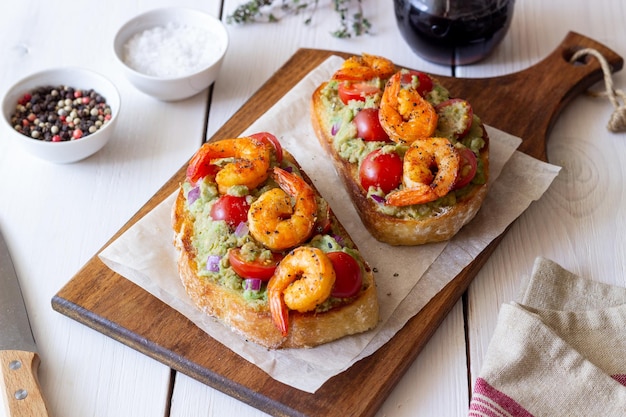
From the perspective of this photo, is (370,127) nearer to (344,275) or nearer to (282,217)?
(282,217)


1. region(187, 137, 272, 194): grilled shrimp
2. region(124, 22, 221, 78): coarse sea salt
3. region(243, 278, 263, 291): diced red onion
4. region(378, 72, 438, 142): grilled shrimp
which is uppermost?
region(378, 72, 438, 142): grilled shrimp

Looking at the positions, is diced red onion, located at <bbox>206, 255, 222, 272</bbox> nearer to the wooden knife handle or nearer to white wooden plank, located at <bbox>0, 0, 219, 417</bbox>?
white wooden plank, located at <bbox>0, 0, 219, 417</bbox>

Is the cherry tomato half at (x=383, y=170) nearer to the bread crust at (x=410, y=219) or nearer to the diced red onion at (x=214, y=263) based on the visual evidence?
the bread crust at (x=410, y=219)

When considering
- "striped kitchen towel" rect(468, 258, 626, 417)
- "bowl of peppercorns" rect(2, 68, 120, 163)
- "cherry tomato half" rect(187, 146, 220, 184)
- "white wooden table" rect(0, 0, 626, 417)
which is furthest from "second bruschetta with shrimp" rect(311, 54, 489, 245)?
"bowl of peppercorns" rect(2, 68, 120, 163)

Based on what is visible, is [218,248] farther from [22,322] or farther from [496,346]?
[496,346]

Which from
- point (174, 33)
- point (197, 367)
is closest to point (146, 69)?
point (174, 33)
